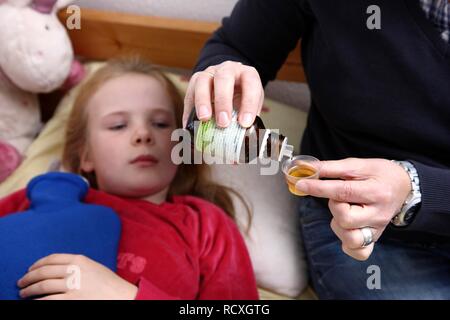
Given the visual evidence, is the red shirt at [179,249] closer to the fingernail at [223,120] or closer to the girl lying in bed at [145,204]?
the girl lying in bed at [145,204]

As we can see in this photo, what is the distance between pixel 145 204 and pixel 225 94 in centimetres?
46

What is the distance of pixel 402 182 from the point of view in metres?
0.64

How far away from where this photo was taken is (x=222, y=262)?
970 mm

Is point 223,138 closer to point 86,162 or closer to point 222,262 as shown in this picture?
point 222,262

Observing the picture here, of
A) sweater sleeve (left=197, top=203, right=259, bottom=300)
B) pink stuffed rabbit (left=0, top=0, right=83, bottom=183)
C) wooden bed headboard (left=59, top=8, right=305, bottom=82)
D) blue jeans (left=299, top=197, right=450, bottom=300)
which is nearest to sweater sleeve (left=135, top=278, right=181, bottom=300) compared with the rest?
sweater sleeve (left=197, top=203, right=259, bottom=300)

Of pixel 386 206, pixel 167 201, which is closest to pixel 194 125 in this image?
pixel 386 206

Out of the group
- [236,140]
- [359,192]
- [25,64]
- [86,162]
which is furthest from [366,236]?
[25,64]

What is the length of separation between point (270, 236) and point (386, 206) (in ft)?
1.62

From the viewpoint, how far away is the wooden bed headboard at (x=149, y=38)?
1303 mm

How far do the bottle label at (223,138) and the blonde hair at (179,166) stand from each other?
1.52ft

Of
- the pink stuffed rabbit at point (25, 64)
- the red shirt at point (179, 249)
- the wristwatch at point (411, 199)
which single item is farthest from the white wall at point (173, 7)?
the wristwatch at point (411, 199)

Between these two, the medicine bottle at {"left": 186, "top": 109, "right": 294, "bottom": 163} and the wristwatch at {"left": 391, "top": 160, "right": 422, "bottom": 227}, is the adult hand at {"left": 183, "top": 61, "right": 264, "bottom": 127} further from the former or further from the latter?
the wristwatch at {"left": 391, "top": 160, "right": 422, "bottom": 227}

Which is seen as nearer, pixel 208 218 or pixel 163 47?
pixel 208 218
